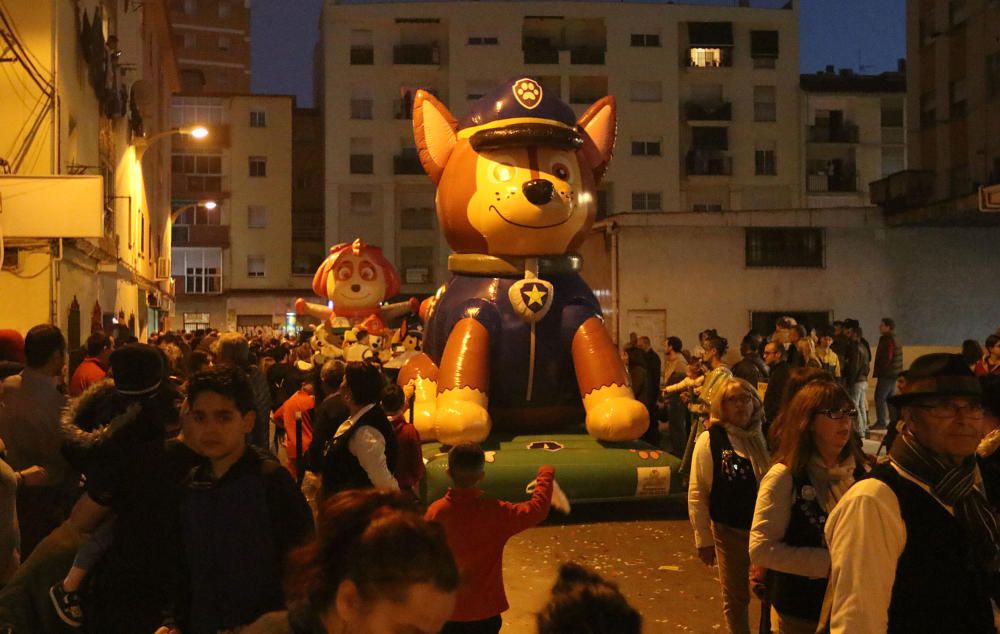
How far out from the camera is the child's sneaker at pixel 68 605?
12.1ft

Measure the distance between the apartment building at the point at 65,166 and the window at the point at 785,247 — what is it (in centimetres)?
1398

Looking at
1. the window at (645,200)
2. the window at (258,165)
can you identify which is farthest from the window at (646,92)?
the window at (258,165)

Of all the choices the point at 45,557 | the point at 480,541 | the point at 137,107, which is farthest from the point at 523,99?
the point at 137,107

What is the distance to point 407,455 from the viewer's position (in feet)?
21.1

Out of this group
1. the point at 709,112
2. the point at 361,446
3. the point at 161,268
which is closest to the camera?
the point at 361,446

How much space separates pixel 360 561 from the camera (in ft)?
7.03

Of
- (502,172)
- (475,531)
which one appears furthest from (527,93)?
(475,531)

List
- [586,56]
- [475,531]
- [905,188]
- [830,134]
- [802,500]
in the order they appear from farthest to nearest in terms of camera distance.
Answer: [830,134], [586,56], [905,188], [475,531], [802,500]

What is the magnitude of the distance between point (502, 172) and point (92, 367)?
463 cm

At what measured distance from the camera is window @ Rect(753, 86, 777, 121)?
47.4m

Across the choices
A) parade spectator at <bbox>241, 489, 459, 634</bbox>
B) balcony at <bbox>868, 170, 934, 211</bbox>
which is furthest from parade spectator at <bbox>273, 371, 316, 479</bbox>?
balcony at <bbox>868, 170, 934, 211</bbox>

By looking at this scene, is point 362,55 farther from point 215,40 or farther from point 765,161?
point 215,40

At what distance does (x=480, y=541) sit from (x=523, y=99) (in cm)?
738

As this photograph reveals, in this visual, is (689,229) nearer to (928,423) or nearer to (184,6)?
(928,423)
